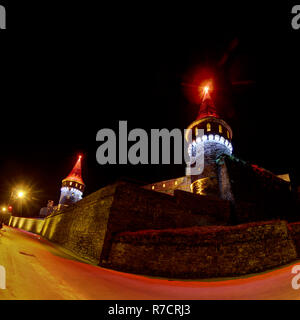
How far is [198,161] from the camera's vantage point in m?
18.9

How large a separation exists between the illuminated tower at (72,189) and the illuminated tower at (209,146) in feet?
88.4

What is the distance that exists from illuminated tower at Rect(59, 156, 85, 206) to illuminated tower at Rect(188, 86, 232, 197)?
26.9 m

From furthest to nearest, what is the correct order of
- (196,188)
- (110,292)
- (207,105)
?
(207,105) < (196,188) < (110,292)

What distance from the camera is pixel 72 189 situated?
35.7m

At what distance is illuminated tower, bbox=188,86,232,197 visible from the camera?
1683 cm

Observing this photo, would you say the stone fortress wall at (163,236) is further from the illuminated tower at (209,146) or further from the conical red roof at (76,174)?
the conical red roof at (76,174)

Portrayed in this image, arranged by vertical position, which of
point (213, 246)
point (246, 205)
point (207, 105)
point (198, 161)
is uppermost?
point (207, 105)

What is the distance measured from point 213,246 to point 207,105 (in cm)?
1990

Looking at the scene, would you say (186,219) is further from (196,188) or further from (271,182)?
(271,182)

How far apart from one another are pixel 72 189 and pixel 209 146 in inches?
1185

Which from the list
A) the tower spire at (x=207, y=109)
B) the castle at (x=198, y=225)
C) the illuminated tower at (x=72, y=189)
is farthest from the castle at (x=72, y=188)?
the tower spire at (x=207, y=109)
